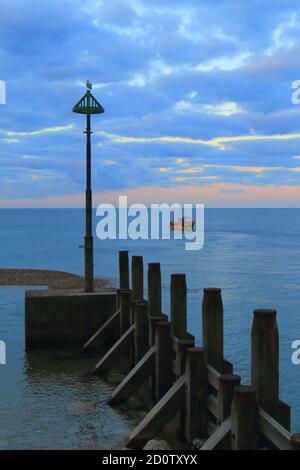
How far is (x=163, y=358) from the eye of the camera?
10.4m

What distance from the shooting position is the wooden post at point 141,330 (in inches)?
482

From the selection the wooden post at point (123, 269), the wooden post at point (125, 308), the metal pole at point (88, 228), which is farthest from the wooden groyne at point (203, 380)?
the metal pole at point (88, 228)

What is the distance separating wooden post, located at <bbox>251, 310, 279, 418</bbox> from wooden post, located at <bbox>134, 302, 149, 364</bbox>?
533 centimetres

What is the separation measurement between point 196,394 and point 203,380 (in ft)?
0.81

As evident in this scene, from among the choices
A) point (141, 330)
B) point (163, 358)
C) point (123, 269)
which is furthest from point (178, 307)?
point (123, 269)

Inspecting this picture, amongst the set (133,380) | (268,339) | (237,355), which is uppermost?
(268,339)

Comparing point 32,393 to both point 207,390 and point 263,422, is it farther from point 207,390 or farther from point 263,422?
point 263,422

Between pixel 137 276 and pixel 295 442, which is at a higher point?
pixel 137 276

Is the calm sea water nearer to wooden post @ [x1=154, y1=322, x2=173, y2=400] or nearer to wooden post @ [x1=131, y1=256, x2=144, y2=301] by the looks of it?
wooden post @ [x1=154, y1=322, x2=173, y2=400]

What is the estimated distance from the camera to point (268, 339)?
278 inches

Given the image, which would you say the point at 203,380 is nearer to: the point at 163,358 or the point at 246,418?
the point at 246,418

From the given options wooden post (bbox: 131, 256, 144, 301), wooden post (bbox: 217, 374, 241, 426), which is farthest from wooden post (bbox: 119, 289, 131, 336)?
wooden post (bbox: 217, 374, 241, 426)

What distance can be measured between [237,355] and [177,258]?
49594 mm

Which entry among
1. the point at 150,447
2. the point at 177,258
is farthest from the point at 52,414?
the point at 177,258
